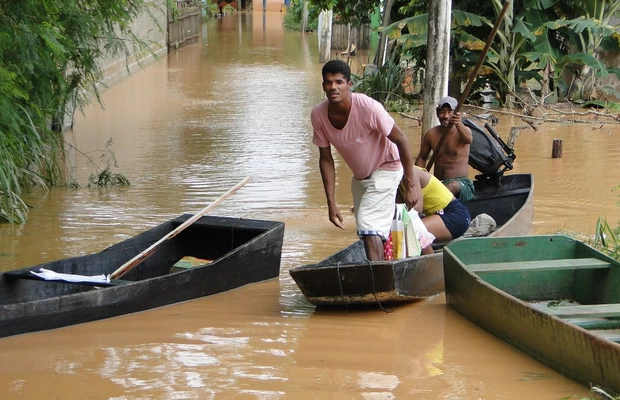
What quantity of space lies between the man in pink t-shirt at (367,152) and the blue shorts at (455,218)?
75 cm

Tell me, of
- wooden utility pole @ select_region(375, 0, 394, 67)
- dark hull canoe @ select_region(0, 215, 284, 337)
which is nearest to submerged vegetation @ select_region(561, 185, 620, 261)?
dark hull canoe @ select_region(0, 215, 284, 337)

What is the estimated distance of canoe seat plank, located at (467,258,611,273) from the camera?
628 centimetres

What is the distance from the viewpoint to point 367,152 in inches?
257

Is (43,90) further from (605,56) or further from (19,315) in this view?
(605,56)

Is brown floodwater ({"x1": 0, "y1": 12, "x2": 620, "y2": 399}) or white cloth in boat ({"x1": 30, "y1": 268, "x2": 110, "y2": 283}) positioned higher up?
white cloth in boat ({"x1": 30, "y1": 268, "x2": 110, "y2": 283})

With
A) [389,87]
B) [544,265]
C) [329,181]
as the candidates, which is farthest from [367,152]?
[389,87]

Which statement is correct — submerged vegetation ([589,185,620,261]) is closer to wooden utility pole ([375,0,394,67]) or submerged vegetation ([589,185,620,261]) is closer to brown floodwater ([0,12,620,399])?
brown floodwater ([0,12,620,399])

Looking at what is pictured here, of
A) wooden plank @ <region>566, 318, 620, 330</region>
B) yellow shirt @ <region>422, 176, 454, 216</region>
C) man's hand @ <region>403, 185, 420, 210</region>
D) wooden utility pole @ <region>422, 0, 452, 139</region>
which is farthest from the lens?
wooden utility pole @ <region>422, 0, 452, 139</region>

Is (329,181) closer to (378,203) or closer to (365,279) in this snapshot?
(378,203)

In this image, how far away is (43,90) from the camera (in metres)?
10.2

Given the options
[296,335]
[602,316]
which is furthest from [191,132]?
[602,316]

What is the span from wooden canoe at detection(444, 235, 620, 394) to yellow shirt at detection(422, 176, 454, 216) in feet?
2.06

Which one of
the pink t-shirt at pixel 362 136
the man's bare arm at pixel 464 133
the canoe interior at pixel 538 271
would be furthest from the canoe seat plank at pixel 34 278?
the man's bare arm at pixel 464 133

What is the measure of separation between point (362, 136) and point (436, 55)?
5.33 meters
